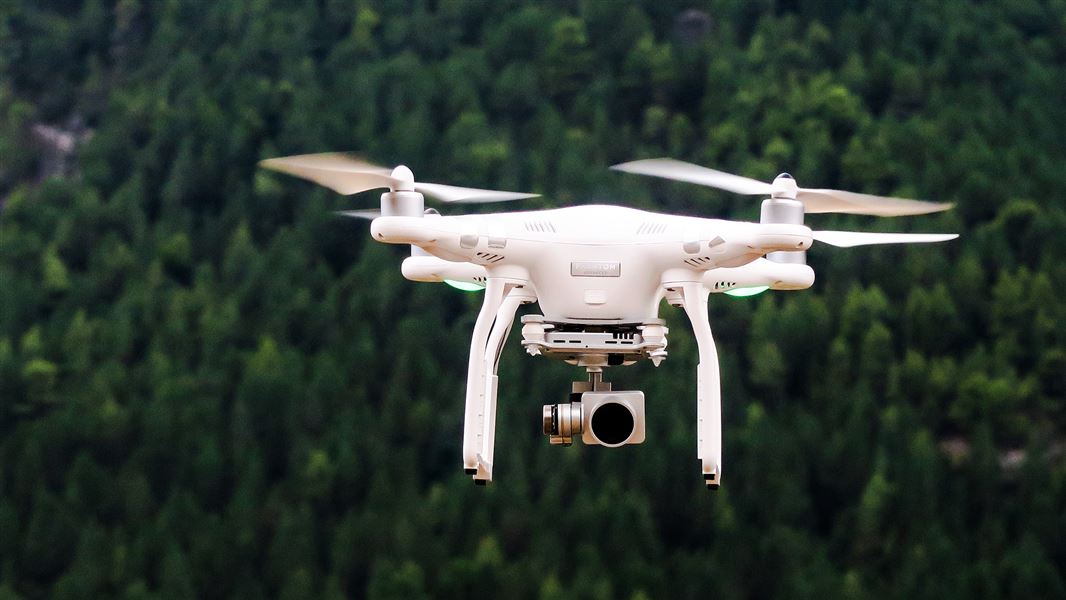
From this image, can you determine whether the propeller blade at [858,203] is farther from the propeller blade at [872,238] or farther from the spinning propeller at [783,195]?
the propeller blade at [872,238]

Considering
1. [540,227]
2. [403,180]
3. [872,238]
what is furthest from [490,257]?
[872,238]

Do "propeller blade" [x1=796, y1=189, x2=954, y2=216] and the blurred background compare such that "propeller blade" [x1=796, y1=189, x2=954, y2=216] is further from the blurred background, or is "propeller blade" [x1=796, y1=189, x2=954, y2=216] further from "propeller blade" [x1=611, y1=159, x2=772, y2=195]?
the blurred background

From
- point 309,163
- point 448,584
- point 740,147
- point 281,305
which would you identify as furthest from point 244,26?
point 309,163

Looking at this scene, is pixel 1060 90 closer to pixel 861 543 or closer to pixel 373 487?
pixel 861 543

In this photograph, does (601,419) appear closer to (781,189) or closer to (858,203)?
(781,189)

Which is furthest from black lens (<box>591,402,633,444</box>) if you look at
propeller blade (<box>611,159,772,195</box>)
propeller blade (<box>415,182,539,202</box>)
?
propeller blade (<box>415,182,539,202</box>)

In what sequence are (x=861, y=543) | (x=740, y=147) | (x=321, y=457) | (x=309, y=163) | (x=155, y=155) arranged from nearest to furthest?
(x=309, y=163), (x=861, y=543), (x=321, y=457), (x=740, y=147), (x=155, y=155)

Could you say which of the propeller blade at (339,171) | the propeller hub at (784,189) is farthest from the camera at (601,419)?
the propeller blade at (339,171)

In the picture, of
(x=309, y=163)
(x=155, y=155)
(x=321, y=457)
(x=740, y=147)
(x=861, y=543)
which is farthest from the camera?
(x=155, y=155)
